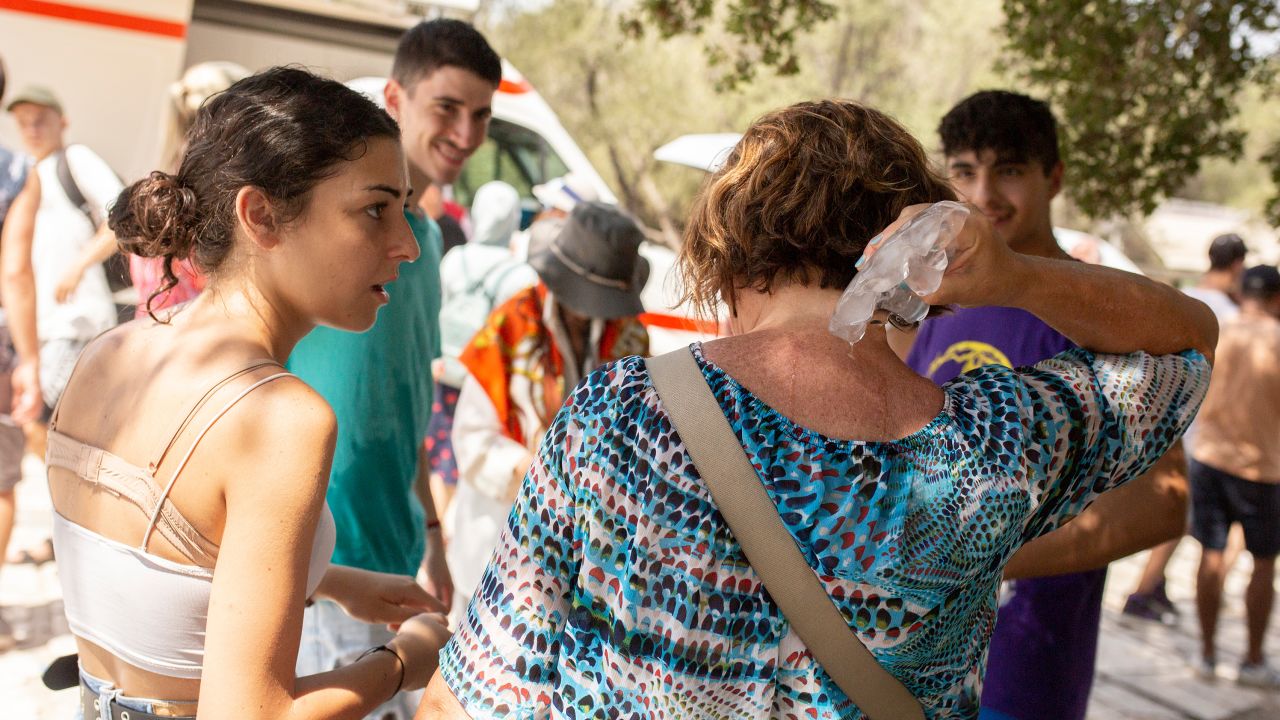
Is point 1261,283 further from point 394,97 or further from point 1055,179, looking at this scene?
point 394,97

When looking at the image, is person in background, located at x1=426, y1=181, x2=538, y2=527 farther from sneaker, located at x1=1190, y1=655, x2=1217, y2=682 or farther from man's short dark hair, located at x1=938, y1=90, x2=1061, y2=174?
sneaker, located at x1=1190, y1=655, x2=1217, y2=682

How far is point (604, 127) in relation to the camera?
21875 millimetres

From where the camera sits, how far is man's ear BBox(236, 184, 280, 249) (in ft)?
5.64

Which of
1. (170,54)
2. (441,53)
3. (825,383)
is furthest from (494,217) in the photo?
(825,383)

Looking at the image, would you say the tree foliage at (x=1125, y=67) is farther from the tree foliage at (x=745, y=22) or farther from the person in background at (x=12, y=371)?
the person in background at (x=12, y=371)

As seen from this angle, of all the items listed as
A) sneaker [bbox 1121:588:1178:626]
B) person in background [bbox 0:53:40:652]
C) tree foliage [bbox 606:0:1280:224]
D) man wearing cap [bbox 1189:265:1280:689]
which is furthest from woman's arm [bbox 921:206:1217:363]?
sneaker [bbox 1121:588:1178:626]

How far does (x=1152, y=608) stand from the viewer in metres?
7.03

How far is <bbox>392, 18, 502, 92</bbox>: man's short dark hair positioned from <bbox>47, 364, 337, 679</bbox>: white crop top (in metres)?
1.73

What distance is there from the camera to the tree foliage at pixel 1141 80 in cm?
415

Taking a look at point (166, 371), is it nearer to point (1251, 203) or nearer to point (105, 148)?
point (105, 148)

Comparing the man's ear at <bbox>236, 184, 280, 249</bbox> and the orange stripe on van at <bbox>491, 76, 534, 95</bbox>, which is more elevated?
the man's ear at <bbox>236, 184, 280, 249</bbox>

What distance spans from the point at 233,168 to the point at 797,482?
1072 millimetres

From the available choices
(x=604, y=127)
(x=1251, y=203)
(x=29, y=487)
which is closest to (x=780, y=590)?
(x=29, y=487)

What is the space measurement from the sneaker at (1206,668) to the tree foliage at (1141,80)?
2.97 metres
